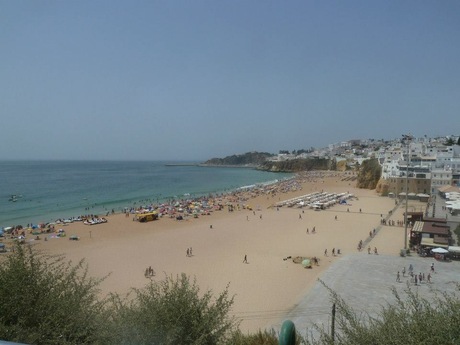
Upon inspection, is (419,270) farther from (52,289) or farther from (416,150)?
(416,150)

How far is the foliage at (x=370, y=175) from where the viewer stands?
58.9 m

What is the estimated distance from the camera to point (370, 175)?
6000 centimetres

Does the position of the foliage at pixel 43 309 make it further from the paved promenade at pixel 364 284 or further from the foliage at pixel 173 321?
the paved promenade at pixel 364 284

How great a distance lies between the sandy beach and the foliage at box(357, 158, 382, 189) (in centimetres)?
2124

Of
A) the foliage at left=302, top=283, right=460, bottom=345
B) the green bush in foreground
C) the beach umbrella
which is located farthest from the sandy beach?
the foliage at left=302, top=283, right=460, bottom=345

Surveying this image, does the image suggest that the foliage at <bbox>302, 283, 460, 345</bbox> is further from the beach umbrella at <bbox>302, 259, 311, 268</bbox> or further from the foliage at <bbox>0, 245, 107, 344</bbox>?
the beach umbrella at <bbox>302, 259, 311, 268</bbox>

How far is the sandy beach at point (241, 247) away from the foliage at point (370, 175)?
69.7ft

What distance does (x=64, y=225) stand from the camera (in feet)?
104

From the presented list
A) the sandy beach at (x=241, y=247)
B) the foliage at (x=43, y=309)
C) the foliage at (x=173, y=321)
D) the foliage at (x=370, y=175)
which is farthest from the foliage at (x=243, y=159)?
the foliage at (x=43, y=309)

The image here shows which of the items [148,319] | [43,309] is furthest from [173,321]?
[43,309]

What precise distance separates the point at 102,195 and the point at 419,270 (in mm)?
45669

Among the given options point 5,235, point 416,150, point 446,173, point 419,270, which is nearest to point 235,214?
point 5,235

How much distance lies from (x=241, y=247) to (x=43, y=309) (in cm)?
1802

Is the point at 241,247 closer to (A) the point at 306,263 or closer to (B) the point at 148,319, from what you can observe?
(A) the point at 306,263
